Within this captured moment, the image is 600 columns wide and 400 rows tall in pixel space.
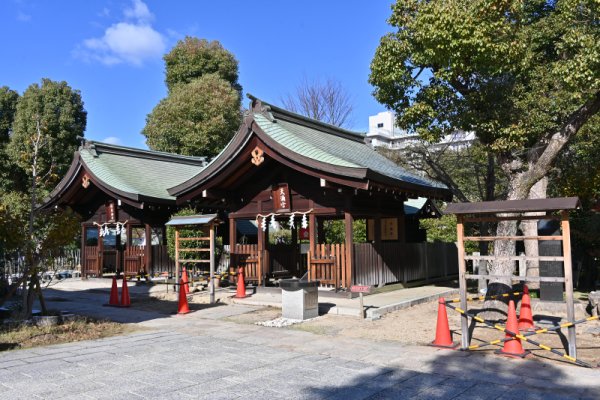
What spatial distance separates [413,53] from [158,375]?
28.0 ft

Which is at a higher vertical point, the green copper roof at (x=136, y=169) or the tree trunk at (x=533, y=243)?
the green copper roof at (x=136, y=169)

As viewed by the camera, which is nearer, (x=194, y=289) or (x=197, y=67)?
(x=194, y=289)

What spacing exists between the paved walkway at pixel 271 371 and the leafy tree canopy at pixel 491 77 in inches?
196

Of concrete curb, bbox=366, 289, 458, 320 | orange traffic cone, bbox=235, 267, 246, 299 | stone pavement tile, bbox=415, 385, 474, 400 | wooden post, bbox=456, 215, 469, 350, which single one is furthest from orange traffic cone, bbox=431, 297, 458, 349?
orange traffic cone, bbox=235, 267, 246, 299

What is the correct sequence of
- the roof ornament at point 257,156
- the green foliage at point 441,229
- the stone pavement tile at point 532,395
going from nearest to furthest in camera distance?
the stone pavement tile at point 532,395 < the roof ornament at point 257,156 < the green foliage at point 441,229

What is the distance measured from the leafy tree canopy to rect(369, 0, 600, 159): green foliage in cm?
2

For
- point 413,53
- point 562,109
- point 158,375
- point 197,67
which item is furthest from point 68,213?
point 197,67

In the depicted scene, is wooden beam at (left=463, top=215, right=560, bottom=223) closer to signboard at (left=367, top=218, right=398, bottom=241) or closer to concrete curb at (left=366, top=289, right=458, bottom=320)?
concrete curb at (left=366, top=289, right=458, bottom=320)

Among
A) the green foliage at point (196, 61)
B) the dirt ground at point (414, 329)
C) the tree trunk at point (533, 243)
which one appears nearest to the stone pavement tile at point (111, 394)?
the dirt ground at point (414, 329)

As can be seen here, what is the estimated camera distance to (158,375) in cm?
684

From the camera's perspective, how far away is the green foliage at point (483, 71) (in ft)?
32.6

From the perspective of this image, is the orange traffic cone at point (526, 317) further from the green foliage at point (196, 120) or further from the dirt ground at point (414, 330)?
the green foliage at point (196, 120)

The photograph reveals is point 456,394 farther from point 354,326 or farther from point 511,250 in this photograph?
point 511,250

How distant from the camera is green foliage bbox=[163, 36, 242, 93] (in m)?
35.2
